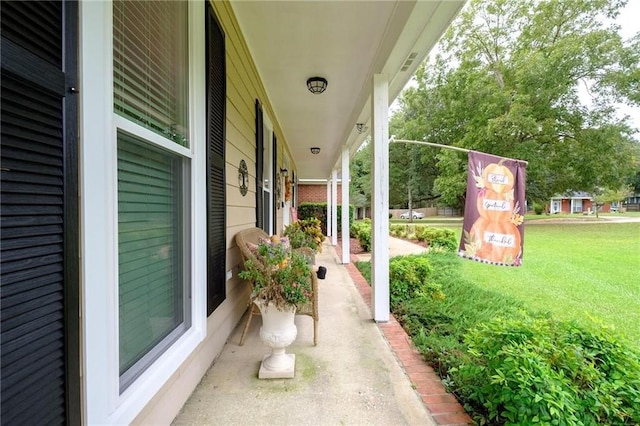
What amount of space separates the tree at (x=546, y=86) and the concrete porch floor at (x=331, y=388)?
12.4 meters

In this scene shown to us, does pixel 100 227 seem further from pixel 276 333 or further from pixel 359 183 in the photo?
pixel 359 183

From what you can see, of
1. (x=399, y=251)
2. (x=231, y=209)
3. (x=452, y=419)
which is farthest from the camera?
(x=399, y=251)

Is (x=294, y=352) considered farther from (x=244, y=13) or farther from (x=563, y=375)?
(x=244, y=13)

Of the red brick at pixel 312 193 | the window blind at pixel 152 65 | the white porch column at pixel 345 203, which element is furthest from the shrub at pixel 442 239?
the window blind at pixel 152 65

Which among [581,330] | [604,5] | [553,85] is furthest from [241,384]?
[604,5]

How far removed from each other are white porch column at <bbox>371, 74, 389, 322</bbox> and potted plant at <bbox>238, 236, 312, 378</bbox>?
1245 mm

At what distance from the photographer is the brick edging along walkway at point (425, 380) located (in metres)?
1.66

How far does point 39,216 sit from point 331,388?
1815 mm

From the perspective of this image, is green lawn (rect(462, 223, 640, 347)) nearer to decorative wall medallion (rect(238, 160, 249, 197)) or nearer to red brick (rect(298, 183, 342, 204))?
decorative wall medallion (rect(238, 160, 249, 197))

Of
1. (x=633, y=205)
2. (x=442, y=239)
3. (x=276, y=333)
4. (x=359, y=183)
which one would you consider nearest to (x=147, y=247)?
(x=276, y=333)

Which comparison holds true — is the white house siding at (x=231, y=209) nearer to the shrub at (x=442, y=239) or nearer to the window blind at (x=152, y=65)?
the window blind at (x=152, y=65)

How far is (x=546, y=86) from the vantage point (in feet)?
38.6

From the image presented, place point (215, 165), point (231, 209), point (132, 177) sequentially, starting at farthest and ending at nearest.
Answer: point (231, 209) < point (215, 165) < point (132, 177)

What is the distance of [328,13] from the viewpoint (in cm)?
245
